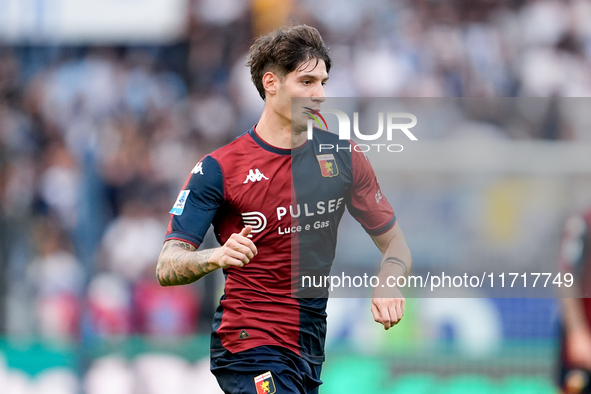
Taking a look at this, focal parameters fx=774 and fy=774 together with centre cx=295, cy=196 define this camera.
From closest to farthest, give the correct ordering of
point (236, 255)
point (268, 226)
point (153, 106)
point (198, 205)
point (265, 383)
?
1. point (236, 255)
2. point (265, 383)
3. point (198, 205)
4. point (268, 226)
5. point (153, 106)

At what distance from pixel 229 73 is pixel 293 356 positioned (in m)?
7.56

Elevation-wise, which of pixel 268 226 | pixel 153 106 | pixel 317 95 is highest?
pixel 153 106

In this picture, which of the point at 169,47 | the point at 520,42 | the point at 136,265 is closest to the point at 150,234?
the point at 136,265

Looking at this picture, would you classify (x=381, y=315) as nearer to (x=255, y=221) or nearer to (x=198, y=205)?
(x=255, y=221)

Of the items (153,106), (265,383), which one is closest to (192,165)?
(153,106)

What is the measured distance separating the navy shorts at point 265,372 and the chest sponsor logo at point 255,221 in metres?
0.64

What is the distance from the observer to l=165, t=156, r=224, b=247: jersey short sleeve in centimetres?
411

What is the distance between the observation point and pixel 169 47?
38.2 feet

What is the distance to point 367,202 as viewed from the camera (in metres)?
4.57

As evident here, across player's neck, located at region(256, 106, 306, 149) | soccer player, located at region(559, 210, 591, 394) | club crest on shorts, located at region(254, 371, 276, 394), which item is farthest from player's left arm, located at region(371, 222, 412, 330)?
soccer player, located at region(559, 210, 591, 394)

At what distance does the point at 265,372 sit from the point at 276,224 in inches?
31.2

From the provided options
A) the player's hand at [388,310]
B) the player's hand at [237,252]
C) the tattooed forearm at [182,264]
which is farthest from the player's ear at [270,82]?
the player's hand at [388,310]

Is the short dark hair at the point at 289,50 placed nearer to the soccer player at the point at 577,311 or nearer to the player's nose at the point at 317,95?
the player's nose at the point at 317,95

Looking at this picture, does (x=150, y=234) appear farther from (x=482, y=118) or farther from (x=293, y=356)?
(x=293, y=356)
